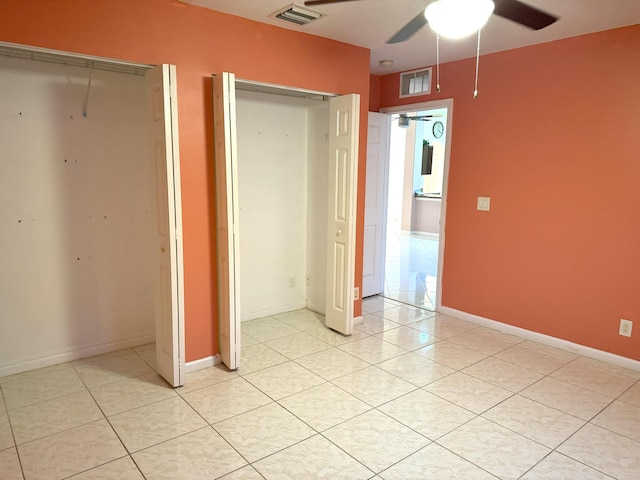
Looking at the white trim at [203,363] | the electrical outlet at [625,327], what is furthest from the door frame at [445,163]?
the white trim at [203,363]

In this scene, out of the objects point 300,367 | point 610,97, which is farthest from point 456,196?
point 300,367

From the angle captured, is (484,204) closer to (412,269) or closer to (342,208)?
(342,208)

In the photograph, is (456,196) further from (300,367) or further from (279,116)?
(300,367)

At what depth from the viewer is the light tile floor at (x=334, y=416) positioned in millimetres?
2125

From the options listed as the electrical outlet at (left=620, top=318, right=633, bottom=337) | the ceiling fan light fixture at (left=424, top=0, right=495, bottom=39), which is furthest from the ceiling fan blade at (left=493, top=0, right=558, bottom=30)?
the electrical outlet at (left=620, top=318, right=633, bottom=337)

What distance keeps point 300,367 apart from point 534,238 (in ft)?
7.60

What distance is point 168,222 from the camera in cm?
267

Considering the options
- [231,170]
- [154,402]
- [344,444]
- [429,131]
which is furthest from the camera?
[429,131]

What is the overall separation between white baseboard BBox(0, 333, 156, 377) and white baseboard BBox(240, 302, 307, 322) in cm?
90

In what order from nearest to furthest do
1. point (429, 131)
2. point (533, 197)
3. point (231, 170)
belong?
point (231, 170) < point (533, 197) < point (429, 131)

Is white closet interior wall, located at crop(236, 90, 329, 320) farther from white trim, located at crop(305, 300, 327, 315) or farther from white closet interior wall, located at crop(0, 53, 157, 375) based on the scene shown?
white closet interior wall, located at crop(0, 53, 157, 375)

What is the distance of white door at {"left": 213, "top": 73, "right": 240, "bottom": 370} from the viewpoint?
2.79 meters

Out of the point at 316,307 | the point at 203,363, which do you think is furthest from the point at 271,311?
the point at 203,363

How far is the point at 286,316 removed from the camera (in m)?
4.33
